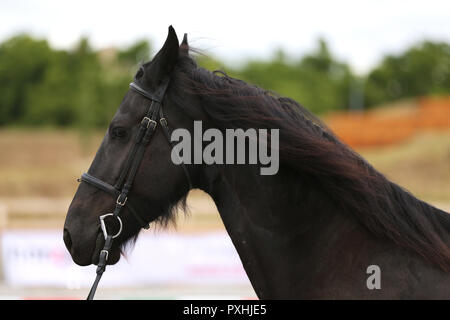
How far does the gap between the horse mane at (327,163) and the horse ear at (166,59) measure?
0.05 meters

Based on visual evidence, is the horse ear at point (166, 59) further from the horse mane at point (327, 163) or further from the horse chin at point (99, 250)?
the horse chin at point (99, 250)

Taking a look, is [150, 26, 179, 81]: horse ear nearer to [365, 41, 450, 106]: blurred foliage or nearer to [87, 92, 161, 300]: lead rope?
[87, 92, 161, 300]: lead rope

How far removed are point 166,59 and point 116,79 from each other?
36359 millimetres

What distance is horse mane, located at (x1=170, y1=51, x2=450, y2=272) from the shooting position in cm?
249

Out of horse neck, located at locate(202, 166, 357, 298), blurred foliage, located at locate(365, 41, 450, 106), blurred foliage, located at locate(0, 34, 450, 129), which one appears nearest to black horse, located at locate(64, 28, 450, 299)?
horse neck, located at locate(202, 166, 357, 298)

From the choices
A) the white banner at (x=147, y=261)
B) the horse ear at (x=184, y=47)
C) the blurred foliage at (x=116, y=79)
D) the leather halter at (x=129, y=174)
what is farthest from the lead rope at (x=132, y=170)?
the blurred foliage at (x=116, y=79)

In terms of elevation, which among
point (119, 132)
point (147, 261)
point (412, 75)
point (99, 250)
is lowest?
point (147, 261)

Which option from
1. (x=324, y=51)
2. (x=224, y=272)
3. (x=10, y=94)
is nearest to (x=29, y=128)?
(x=10, y=94)

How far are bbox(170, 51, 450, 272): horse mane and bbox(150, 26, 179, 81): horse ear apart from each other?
0.05 metres

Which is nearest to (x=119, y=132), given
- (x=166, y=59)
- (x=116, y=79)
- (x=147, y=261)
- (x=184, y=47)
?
(x=166, y=59)

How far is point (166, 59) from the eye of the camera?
2662 mm

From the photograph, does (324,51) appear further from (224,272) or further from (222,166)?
(222,166)

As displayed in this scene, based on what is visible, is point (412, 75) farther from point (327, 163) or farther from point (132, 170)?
point (132, 170)

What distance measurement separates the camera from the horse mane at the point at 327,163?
8.18 ft
